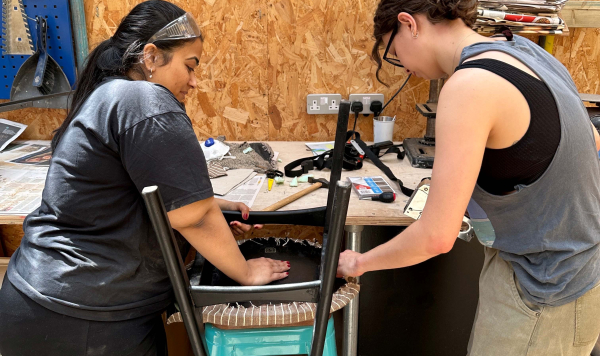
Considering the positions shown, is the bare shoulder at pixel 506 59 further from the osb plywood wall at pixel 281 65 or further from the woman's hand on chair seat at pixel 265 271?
the osb plywood wall at pixel 281 65

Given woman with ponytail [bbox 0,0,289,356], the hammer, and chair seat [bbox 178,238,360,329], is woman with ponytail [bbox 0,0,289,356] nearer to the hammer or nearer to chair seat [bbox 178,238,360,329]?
chair seat [bbox 178,238,360,329]

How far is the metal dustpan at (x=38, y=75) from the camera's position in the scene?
1.90 meters

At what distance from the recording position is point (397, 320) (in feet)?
5.72

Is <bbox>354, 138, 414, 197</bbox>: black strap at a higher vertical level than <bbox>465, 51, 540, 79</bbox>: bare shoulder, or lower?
lower

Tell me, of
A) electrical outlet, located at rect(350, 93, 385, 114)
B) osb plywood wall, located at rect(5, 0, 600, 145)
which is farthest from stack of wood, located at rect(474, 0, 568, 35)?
electrical outlet, located at rect(350, 93, 385, 114)

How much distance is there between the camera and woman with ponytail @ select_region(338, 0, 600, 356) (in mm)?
773

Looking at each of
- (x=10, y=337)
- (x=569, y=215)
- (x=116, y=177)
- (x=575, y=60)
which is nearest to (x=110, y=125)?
(x=116, y=177)

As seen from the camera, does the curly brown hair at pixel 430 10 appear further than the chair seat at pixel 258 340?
No

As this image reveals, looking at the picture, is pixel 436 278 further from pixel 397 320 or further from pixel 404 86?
pixel 404 86

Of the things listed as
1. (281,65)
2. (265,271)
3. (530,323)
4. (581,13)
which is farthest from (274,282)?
(581,13)

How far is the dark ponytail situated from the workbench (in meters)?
0.52

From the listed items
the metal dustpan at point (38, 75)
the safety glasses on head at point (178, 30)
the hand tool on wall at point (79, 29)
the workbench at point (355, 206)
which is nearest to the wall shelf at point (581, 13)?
the workbench at point (355, 206)

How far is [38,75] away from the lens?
6.19 ft

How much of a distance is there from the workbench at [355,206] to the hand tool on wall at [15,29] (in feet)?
3.21
